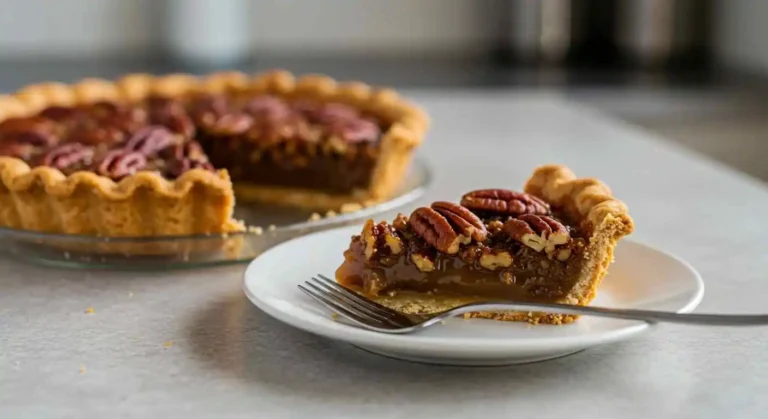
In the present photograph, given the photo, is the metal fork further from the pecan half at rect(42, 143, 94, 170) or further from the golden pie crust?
the pecan half at rect(42, 143, 94, 170)

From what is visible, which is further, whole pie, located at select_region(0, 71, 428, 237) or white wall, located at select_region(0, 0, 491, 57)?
white wall, located at select_region(0, 0, 491, 57)

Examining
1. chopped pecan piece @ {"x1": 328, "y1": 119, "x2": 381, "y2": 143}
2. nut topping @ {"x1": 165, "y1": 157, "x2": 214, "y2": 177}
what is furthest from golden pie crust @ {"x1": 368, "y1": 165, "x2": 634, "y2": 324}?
chopped pecan piece @ {"x1": 328, "y1": 119, "x2": 381, "y2": 143}

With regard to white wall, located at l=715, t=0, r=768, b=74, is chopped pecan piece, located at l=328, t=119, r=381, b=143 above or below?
above

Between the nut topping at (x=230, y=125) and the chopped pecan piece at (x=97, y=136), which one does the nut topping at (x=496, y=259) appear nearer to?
the chopped pecan piece at (x=97, y=136)

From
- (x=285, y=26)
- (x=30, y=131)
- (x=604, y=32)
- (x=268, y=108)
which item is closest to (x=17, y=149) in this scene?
(x=30, y=131)

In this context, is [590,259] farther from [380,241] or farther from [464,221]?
[380,241]
